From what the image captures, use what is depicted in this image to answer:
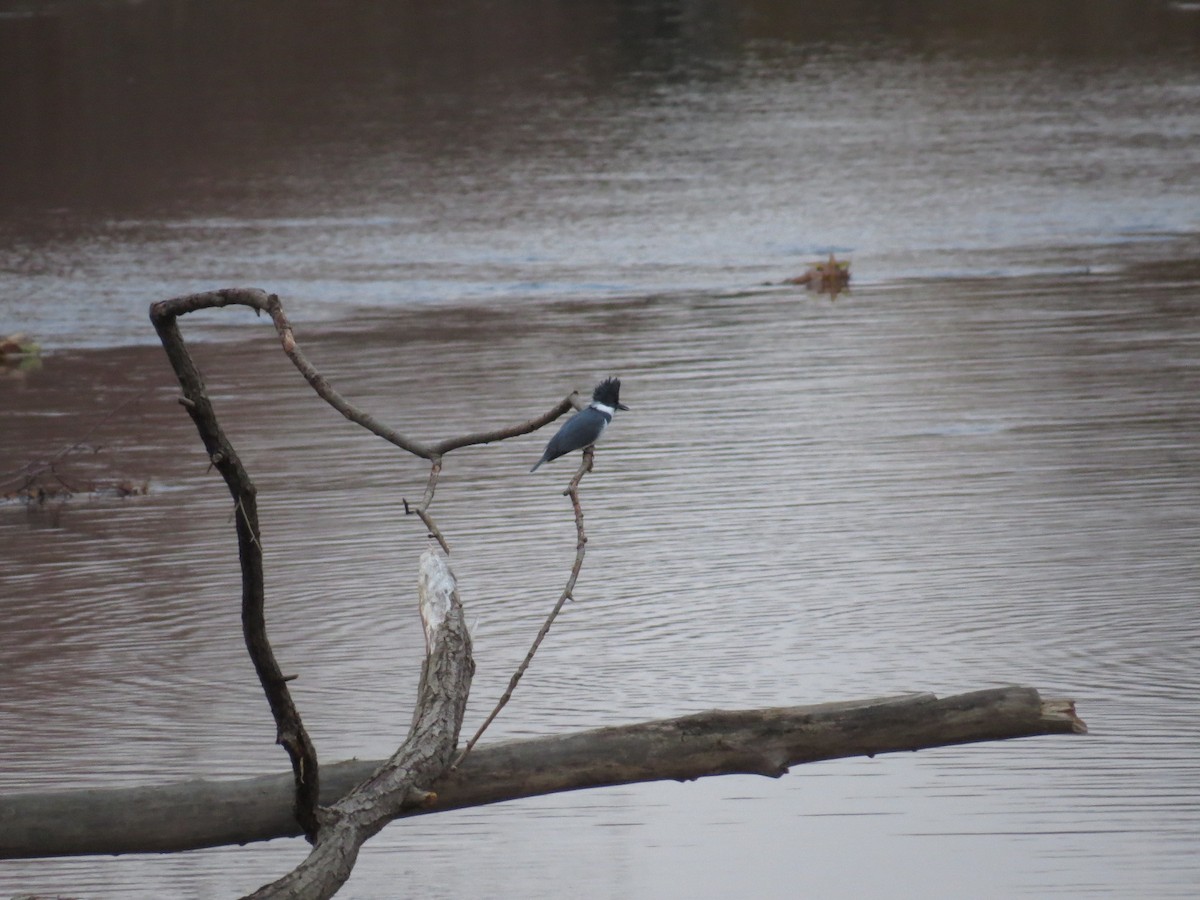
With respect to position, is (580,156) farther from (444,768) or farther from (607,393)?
(444,768)

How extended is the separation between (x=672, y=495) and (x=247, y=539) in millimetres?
5310

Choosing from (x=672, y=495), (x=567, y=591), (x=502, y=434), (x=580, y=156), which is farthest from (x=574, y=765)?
(x=580, y=156)

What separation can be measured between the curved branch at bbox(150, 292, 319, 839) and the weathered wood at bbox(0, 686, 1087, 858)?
0.54 feet

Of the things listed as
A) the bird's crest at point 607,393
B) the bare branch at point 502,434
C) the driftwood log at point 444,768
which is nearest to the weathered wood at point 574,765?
the driftwood log at point 444,768

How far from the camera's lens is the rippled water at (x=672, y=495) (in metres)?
5.48

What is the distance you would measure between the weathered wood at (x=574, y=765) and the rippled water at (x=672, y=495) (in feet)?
2.63

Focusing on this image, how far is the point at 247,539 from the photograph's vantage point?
3986 mm

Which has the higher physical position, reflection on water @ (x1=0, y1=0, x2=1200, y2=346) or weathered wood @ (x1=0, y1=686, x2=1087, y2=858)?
weathered wood @ (x1=0, y1=686, x2=1087, y2=858)

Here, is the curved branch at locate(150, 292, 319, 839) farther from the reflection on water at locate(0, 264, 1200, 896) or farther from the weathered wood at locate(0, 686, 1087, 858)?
the reflection on water at locate(0, 264, 1200, 896)

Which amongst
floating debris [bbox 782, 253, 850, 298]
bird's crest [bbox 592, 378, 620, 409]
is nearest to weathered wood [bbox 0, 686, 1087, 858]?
bird's crest [bbox 592, 378, 620, 409]

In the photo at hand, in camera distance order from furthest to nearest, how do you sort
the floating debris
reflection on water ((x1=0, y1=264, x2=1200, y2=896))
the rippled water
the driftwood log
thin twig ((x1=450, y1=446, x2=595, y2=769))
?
the floating debris → the rippled water → reflection on water ((x1=0, y1=264, x2=1200, y2=896)) → the driftwood log → thin twig ((x1=450, y1=446, x2=595, y2=769))

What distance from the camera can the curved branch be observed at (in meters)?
3.84

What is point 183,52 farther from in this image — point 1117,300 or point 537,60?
point 1117,300

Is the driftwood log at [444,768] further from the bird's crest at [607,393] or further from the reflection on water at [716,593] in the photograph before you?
the bird's crest at [607,393]
